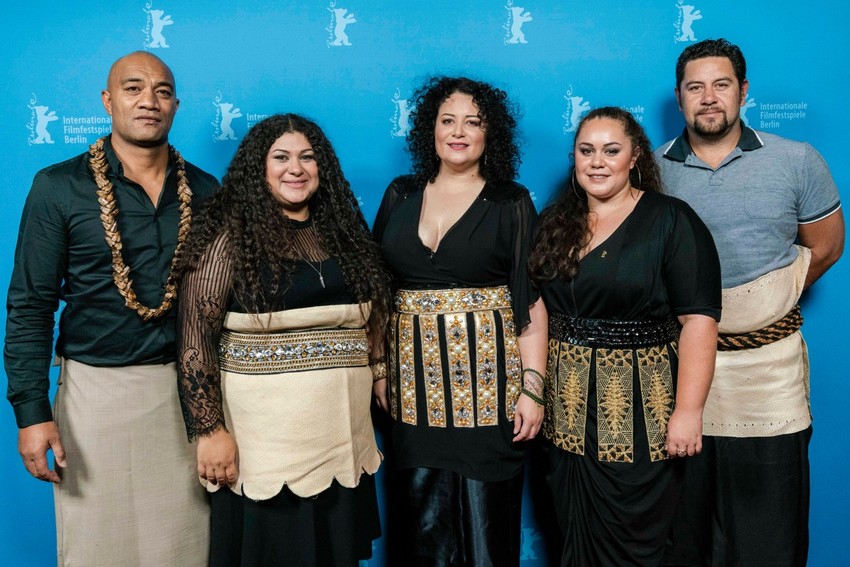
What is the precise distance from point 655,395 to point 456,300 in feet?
2.03

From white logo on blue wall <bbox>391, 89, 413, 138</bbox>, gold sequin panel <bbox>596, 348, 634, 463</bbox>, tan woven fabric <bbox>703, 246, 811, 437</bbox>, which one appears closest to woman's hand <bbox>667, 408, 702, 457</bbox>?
gold sequin panel <bbox>596, 348, 634, 463</bbox>

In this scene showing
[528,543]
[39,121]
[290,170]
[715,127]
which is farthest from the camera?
[528,543]

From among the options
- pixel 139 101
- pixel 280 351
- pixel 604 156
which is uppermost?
pixel 139 101

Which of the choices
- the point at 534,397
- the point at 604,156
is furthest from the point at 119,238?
the point at 604,156

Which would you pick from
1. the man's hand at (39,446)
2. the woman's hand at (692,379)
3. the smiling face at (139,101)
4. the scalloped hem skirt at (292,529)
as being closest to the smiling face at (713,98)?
the woman's hand at (692,379)

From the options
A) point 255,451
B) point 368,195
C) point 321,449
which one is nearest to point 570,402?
point 321,449

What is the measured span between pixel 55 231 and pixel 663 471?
1785mm

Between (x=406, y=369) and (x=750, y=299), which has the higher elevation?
(x=750, y=299)

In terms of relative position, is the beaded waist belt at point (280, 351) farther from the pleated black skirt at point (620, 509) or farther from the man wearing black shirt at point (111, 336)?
the pleated black skirt at point (620, 509)

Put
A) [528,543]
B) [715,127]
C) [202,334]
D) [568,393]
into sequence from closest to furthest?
1. [202,334]
2. [568,393]
3. [715,127]
4. [528,543]

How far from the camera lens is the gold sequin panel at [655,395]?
6.81 ft

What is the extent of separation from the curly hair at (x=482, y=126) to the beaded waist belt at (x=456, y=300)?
369mm

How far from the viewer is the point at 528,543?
2.92 meters

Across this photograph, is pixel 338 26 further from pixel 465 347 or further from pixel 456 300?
pixel 465 347
